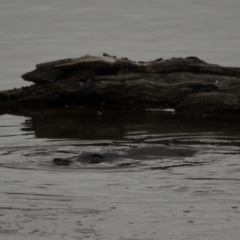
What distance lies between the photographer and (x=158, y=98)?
16875 mm

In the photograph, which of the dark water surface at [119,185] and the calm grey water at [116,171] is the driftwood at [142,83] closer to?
the calm grey water at [116,171]

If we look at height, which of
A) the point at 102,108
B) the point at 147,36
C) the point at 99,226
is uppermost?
the point at 147,36

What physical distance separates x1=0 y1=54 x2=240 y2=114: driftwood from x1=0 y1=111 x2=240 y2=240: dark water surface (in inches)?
28.2

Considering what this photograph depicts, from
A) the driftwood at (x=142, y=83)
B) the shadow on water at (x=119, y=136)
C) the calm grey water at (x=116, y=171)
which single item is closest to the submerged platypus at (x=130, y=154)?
the shadow on water at (x=119, y=136)

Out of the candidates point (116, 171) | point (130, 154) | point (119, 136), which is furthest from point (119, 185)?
point (119, 136)

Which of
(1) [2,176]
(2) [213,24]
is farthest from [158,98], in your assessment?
(2) [213,24]

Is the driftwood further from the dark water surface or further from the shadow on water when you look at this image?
the dark water surface

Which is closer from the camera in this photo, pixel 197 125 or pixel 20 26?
pixel 197 125

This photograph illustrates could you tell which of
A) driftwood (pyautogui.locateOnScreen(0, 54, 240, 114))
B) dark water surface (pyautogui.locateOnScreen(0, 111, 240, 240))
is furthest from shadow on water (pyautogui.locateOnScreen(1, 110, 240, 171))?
driftwood (pyautogui.locateOnScreen(0, 54, 240, 114))

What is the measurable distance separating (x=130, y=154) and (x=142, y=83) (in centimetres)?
427

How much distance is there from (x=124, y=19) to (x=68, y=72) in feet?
44.2

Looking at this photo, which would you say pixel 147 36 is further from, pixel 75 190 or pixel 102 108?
pixel 75 190

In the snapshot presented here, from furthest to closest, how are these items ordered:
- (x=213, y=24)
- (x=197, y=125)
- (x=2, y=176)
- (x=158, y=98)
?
(x=213, y=24) → (x=158, y=98) → (x=197, y=125) → (x=2, y=176)

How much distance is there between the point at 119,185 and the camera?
445 inches
